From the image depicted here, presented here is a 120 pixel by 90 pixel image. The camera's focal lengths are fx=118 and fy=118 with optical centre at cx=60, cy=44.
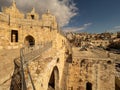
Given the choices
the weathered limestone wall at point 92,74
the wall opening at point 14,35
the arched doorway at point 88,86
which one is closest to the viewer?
the weathered limestone wall at point 92,74

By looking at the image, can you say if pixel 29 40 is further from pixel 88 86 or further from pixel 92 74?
pixel 88 86

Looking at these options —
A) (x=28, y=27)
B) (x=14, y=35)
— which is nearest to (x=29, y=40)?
(x=28, y=27)

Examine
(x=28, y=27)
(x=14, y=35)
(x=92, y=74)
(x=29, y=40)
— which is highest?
(x=28, y=27)

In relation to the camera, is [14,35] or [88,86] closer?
[14,35]

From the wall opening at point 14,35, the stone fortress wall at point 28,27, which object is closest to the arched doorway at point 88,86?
the stone fortress wall at point 28,27

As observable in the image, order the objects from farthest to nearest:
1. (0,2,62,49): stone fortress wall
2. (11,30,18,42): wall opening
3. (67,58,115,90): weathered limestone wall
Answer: (11,30,18,42): wall opening
(0,2,62,49): stone fortress wall
(67,58,115,90): weathered limestone wall

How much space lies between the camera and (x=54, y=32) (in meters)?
15.0

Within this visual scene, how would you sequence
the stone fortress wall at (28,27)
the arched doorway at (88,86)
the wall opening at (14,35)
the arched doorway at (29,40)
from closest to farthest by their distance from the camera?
1. the stone fortress wall at (28,27)
2. the wall opening at (14,35)
3. the arched doorway at (88,86)
4. the arched doorway at (29,40)

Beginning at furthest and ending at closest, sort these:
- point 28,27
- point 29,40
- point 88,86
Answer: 1. point 29,40
2. point 28,27
3. point 88,86

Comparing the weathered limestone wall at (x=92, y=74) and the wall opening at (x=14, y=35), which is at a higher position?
the wall opening at (x=14, y=35)

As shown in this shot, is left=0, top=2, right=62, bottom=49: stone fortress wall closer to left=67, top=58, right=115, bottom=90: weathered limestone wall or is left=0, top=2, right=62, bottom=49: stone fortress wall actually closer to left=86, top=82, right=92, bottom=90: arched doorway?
left=67, top=58, right=115, bottom=90: weathered limestone wall

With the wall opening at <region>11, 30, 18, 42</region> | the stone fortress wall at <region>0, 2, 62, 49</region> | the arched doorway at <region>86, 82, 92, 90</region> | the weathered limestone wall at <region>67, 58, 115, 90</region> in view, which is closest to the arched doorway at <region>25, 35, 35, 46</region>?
the stone fortress wall at <region>0, 2, 62, 49</region>

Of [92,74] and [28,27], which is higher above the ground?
[28,27]

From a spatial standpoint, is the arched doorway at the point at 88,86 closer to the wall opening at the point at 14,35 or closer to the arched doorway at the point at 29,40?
the arched doorway at the point at 29,40
